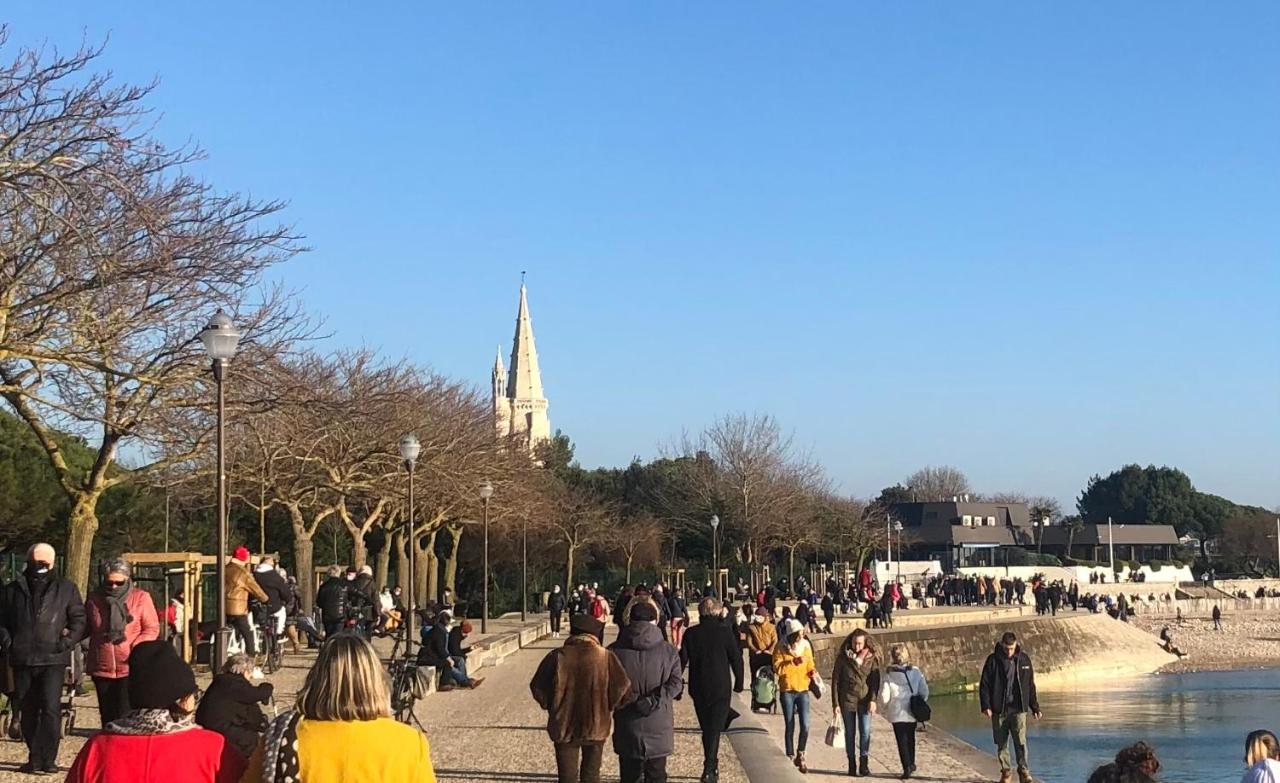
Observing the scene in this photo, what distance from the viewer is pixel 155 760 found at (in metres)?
5.17

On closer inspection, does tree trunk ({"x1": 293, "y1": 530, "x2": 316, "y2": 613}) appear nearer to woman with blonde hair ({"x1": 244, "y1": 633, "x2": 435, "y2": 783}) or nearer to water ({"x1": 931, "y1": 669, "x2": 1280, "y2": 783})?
water ({"x1": 931, "y1": 669, "x2": 1280, "y2": 783})

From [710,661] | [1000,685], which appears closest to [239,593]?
A: [710,661]

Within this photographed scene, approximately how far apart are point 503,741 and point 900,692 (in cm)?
464

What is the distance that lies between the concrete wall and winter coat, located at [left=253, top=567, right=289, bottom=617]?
2657cm

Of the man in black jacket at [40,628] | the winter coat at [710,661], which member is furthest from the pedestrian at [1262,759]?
the man in black jacket at [40,628]

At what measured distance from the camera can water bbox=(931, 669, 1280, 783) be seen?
106 ft

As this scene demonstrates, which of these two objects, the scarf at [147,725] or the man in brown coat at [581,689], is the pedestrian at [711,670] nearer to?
the man in brown coat at [581,689]

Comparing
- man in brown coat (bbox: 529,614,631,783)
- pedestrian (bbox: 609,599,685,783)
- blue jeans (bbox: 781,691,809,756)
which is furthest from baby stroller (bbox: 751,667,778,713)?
man in brown coat (bbox: 529,614,631,783)

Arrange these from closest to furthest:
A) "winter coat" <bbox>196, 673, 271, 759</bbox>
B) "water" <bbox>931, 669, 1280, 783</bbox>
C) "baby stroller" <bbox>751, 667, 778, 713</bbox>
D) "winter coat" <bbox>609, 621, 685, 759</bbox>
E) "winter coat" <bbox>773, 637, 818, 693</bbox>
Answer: "winter coat" <bbox>196, 673, 271, 759</bbox>, "winter coat" <bbox>609, 621, 685, 759</bbox>, "winter coat" <bbox>773, 637, 818, 693</bbox>, "baby stroller" <bbox>751, 667, 778, 713</bbox>, "water" <bbox>931, 669, 1280, 783</bbox>

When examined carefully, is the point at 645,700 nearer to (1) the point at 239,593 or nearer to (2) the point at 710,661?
(2) the point at 710,661

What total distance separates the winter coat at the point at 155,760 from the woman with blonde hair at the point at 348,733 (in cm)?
28

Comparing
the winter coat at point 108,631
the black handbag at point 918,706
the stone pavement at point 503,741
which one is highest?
the winter coat at point 108,631

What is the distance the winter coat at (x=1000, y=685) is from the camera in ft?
51.5

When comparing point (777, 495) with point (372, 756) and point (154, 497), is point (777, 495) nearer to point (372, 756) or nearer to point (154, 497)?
point (154, 497)
